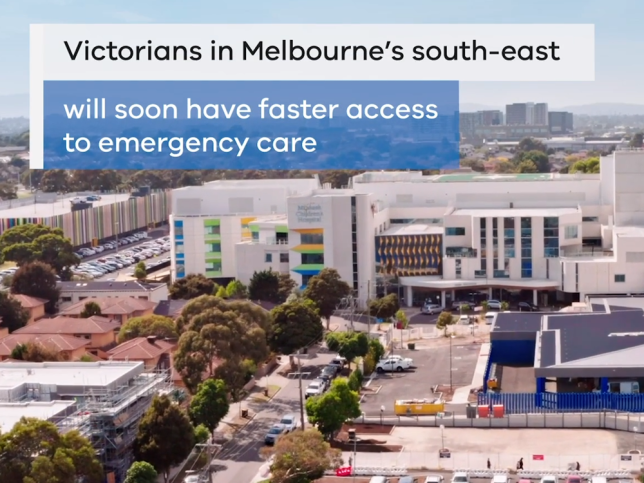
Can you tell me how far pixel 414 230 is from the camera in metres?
25.7

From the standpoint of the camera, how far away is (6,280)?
24.8 meters

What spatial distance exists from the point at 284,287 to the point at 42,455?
1336 cm

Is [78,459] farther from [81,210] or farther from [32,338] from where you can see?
[81,210]

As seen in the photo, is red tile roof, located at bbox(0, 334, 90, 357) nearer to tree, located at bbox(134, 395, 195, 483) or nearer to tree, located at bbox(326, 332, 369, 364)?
tree, located at bbox(326, 332, 369, 364)

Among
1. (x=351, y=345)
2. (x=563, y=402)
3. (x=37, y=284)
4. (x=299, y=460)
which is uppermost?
(x=37, y=284)

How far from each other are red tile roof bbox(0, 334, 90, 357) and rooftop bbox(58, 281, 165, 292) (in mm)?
4355

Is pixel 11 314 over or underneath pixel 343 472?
over

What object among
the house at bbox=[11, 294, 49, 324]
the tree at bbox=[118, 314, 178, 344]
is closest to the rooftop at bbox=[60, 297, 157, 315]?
the house at bbox=[11, 294, 49, 324]

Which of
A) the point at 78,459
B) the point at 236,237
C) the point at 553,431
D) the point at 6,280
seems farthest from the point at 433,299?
the point at 78,459

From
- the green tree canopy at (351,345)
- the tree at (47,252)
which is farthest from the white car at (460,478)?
the tree at (47,252)

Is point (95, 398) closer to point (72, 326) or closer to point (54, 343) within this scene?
point (54, 343)

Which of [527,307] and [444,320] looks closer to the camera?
[444,320]

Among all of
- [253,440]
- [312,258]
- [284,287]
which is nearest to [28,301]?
[284,287]

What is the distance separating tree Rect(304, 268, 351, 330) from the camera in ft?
71.2
